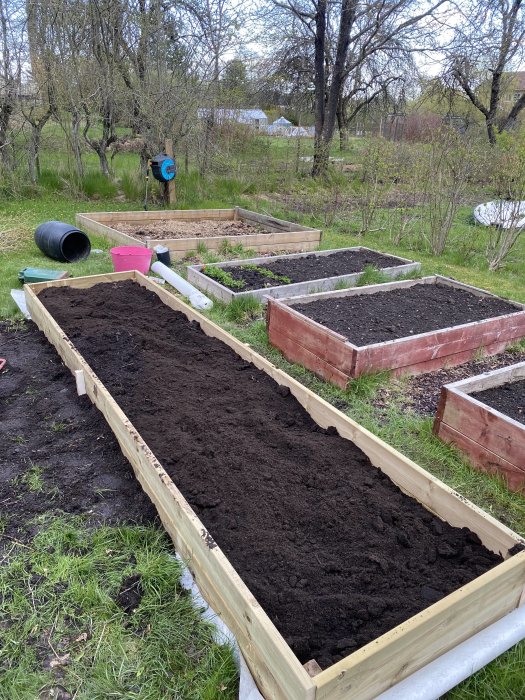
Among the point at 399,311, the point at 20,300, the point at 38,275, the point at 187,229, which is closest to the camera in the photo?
the point at 399,311

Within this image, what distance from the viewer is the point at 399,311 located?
16.5 feet

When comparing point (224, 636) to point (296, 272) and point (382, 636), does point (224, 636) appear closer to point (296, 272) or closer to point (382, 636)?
point (382, 636)

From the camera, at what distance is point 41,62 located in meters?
10.2

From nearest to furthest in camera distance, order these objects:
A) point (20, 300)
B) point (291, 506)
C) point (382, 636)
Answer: point (382, 636), point (291, 506), point (20, 300)

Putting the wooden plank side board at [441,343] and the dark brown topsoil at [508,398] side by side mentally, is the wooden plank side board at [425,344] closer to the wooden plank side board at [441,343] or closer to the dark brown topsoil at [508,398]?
the wooden plank side board at [441,343]

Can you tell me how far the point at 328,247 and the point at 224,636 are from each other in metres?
7.21

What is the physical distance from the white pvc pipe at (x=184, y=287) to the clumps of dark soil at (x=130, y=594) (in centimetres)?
357

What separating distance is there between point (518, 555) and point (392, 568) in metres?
0.50

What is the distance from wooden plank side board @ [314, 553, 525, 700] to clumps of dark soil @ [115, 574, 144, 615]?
986 millimetres

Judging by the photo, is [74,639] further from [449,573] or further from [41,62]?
[41,62]

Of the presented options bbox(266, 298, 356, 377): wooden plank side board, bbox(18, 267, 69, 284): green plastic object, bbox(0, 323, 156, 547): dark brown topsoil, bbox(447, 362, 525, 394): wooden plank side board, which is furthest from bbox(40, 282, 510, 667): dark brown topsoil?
bbox(18, 267, 69, 284): green plastic object

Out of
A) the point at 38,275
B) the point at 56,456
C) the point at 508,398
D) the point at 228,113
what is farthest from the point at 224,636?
the point at 228,113

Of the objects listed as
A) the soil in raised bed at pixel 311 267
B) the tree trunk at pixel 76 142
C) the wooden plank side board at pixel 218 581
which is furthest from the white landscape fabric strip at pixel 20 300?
the tree trunk at pixel 76 142

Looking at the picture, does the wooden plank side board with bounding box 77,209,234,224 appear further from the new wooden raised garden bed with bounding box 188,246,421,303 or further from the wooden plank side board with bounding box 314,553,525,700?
the wooden plank side board with bounding box 314,553,525,700
